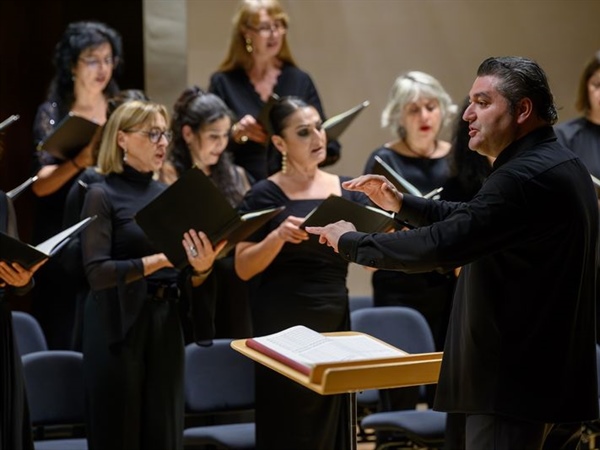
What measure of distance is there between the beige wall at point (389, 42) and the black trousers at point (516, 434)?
1.99 metres

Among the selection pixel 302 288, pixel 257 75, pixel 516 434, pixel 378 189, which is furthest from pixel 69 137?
pixel 516 434

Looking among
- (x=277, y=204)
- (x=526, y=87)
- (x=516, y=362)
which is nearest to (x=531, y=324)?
(x=516, y=362)

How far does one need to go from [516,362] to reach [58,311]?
272 cm

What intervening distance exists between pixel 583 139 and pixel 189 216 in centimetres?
187

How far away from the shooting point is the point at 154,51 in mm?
5543

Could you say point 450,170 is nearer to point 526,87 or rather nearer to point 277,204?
point 277,204

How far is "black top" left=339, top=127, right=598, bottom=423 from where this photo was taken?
2492mm

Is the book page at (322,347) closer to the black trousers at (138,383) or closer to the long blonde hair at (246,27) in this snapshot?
the black trousers at (138,383)

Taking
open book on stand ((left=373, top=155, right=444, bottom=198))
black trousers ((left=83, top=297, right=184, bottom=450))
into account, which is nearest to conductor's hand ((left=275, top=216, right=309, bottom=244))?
open book on stand ((left=373, top=155, right=444, bottom=198))

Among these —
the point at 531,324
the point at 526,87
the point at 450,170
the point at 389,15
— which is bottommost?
the point at 531,324

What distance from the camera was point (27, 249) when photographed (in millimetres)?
3529

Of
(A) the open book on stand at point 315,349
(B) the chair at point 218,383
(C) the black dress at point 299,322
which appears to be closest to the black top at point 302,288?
(C) the black dress at point 299,322

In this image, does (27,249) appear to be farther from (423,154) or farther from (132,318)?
(423,154)

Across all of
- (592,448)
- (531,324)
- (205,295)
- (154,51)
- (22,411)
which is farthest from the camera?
(154,51)
